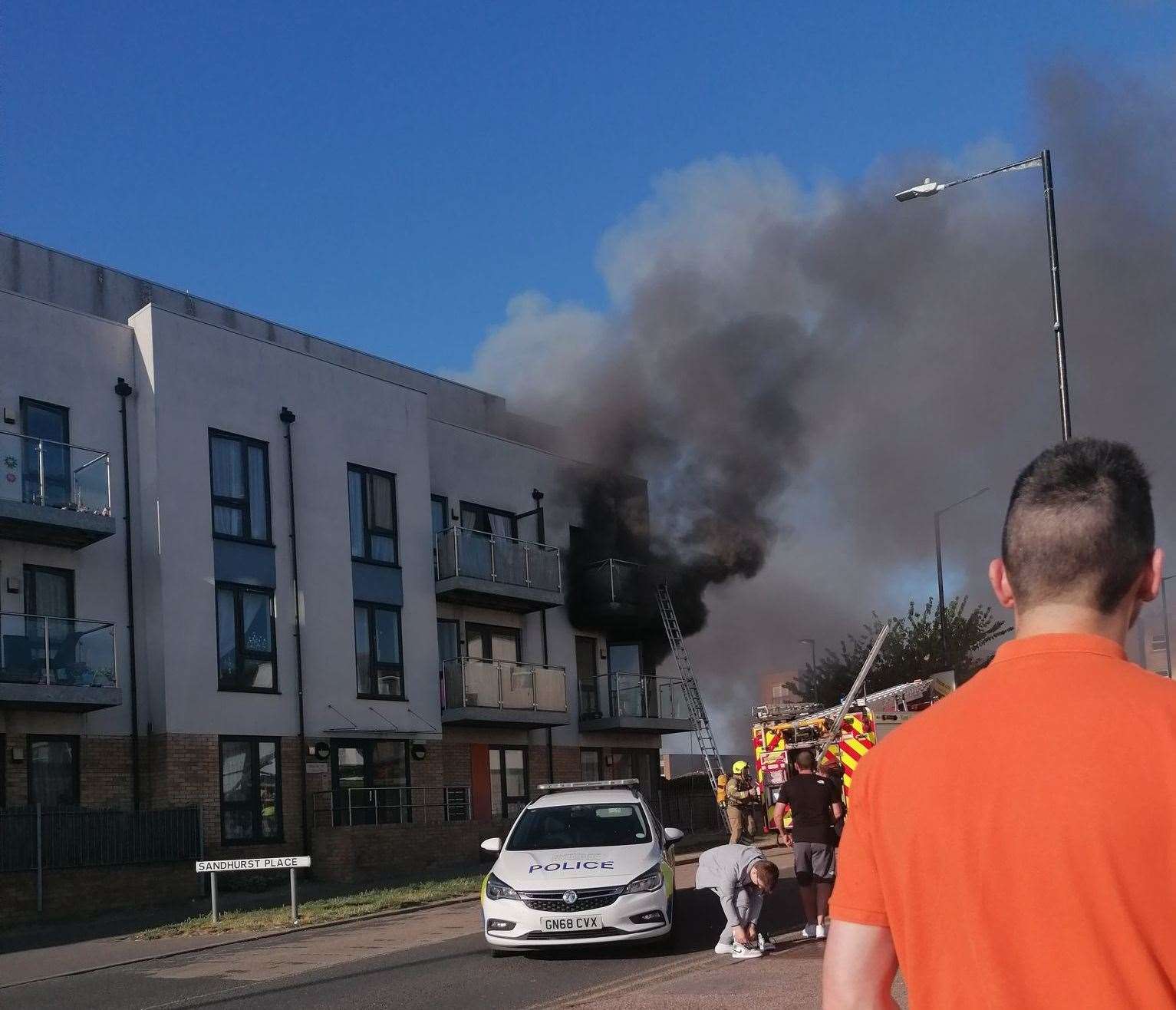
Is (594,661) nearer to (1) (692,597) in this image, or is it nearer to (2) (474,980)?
(1) (692,597)

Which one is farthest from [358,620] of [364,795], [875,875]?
[875,875]

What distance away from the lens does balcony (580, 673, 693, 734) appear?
1272 inches

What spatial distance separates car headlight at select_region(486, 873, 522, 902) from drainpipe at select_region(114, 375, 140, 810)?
471 inches

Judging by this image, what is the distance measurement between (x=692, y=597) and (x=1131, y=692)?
3319 centimetres

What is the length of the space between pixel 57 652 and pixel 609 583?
46.0 ft

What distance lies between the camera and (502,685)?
29.5 m

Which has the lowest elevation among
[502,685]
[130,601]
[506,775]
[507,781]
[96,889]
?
[96,889]

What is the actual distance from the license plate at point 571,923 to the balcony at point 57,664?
11834 millimetres

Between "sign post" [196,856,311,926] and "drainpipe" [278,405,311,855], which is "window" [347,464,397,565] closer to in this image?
"drainpipe" [278,405,311,855]

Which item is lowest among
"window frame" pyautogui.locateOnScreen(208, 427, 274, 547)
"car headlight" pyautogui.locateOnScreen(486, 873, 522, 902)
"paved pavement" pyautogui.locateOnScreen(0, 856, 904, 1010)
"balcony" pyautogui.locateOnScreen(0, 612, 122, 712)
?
"paved pavement" pyautogui.locateOnScreen(0, 856, 904, 1010)

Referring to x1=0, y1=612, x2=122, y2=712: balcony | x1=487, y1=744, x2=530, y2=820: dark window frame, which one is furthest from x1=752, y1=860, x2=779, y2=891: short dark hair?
x1=487, y1=744, x2=530, y2=820: dark window frame

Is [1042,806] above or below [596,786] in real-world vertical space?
above

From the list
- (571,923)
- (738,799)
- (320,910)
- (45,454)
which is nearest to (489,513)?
(45,454)

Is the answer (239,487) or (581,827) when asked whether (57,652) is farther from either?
(581,827)
